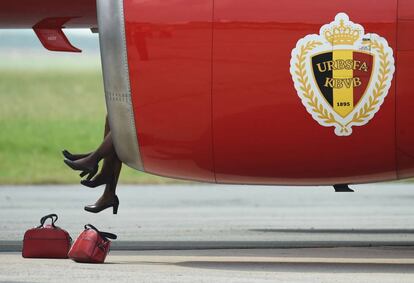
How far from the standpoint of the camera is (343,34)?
38.1 ft

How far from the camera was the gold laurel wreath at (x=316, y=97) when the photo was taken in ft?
38.2

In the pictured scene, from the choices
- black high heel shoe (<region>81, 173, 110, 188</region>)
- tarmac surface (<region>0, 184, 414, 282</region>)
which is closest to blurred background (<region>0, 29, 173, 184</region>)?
tarmac surface (<region>0, 184, 414, 282</region>)

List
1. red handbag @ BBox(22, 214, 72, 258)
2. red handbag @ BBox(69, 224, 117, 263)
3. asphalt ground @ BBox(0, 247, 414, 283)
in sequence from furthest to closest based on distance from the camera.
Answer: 1. red handbag @ BBox(22, 214, 72, 258)
2. red handbag @ BBox(69, 224, 117, 263)
3. asphalt ground @ BBox(0, 247, 414, 283)

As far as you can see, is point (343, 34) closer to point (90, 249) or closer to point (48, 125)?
point (90, 249)

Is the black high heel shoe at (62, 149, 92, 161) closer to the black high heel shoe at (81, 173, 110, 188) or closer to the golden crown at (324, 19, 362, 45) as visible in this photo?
the black high heel shoe at (81, 173, 110, 188)

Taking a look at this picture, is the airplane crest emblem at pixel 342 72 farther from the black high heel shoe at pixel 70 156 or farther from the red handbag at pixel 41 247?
the red handbag at pixel 41 247

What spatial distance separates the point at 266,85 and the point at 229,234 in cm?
404

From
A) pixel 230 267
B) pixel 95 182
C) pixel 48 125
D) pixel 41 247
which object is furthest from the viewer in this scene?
pixel 48 125

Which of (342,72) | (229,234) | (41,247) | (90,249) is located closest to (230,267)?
(90,249)

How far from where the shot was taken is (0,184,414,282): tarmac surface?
11.2 m

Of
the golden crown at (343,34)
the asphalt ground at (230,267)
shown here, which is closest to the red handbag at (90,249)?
the asphalt ground at (230,267)

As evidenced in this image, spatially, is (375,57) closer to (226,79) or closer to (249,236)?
(226,79)

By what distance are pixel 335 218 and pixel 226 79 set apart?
6880 mm

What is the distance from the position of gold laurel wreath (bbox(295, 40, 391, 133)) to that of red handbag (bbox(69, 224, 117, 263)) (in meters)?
2.29
